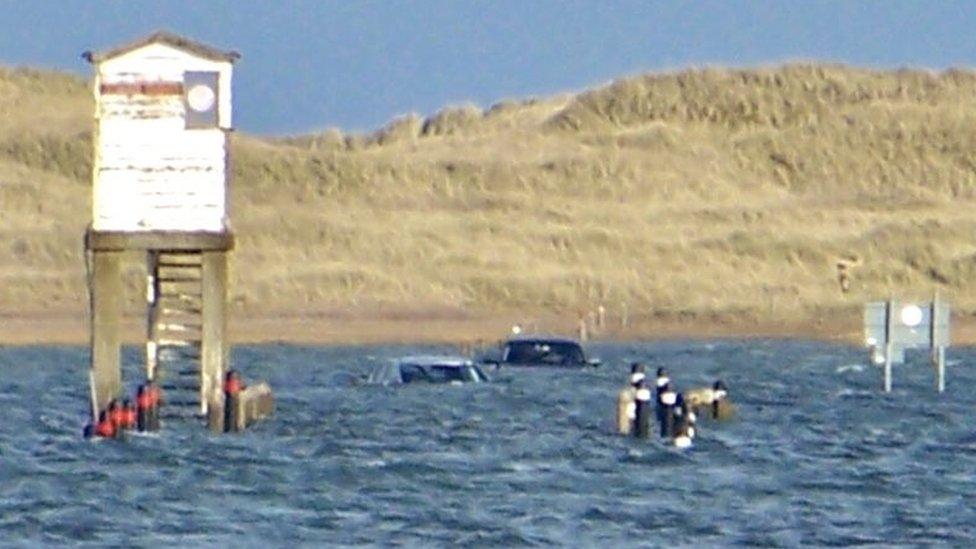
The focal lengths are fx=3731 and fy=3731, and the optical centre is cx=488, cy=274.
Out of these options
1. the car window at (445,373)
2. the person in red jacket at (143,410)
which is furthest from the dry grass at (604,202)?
the person in red jacket at (143,410)

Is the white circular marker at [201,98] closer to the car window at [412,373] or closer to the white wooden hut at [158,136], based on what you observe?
the white wooden hut at [158,136]

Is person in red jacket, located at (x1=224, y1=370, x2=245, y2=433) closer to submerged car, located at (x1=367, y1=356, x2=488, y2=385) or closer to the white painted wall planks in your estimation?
the white painted wall planks

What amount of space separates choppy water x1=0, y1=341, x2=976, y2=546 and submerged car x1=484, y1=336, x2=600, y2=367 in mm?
11236

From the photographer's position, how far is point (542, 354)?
7956 cm

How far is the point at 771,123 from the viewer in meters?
185

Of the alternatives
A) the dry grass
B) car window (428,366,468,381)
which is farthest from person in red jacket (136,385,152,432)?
the dry grass

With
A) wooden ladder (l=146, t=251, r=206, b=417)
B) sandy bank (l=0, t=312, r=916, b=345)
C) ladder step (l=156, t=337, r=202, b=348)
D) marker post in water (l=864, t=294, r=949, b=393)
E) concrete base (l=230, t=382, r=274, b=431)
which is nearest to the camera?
concrete base (l=230, t=382, r=274, b=431)

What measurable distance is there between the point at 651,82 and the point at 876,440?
143 m

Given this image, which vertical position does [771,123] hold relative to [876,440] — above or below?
above

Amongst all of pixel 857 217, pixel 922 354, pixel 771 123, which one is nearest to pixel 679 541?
pixel 922 354

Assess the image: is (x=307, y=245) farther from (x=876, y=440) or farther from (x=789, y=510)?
(x=789, y=510)

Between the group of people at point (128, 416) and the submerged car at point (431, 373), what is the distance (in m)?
17.5

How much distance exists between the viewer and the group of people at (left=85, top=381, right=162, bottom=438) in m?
49.3

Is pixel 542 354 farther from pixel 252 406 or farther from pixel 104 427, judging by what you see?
pixel 104 427
